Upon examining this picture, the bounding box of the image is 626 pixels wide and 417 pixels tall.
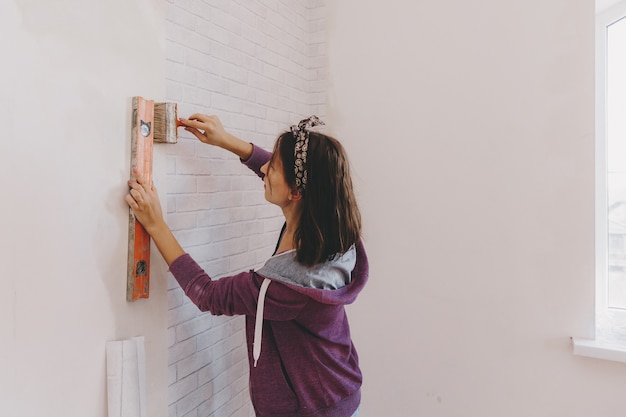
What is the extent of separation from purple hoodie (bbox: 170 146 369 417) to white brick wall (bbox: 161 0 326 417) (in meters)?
0.27

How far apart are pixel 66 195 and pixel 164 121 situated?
36 centimetres

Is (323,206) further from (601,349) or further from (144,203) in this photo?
(601,349)

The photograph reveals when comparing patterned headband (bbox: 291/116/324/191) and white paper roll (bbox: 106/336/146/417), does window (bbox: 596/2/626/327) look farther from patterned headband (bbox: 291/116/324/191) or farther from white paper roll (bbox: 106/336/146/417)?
white paper roll (bbox: 106/336/146/417)

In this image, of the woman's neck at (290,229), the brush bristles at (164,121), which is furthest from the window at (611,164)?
the brush bristles at (164,121)

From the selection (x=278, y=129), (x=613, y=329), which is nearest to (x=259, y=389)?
(x=278, y=129)

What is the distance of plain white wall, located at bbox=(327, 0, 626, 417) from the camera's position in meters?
1.92

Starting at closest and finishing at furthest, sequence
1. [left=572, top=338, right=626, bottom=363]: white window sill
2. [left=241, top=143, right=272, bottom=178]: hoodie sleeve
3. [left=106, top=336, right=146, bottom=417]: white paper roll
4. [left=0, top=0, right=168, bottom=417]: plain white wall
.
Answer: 1. [left=0, top=0, right=168, bottom=417]: plain white wall
2. [left=106, top=336, right=146, bottom=417]: white paper roll
3. [left=241, top=143, right=272, bottom=178]: hoodie sleeve
4. [left=572, top=338, right=626, bottom=363]: white window sill

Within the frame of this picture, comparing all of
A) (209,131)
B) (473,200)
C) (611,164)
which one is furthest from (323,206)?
(611,164)

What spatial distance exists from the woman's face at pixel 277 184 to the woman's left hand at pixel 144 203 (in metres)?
Result: 0.32

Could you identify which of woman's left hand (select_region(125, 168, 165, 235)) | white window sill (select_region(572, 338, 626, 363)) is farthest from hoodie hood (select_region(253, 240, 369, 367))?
white window sill (select_region(572, 338, 626, 363))

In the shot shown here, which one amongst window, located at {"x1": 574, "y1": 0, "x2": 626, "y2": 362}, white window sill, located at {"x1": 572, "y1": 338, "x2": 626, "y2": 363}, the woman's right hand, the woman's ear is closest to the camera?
the woman's ear

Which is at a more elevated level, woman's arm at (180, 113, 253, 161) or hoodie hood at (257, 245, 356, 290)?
woman's arm at (180, 113, 253, 161)

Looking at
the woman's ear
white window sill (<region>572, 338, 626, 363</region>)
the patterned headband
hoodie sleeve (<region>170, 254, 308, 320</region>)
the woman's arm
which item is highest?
the woman's arm

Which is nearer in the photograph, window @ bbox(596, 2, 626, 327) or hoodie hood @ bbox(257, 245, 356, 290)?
hoodie hood @ bbox(257, 245, 356, 290)
